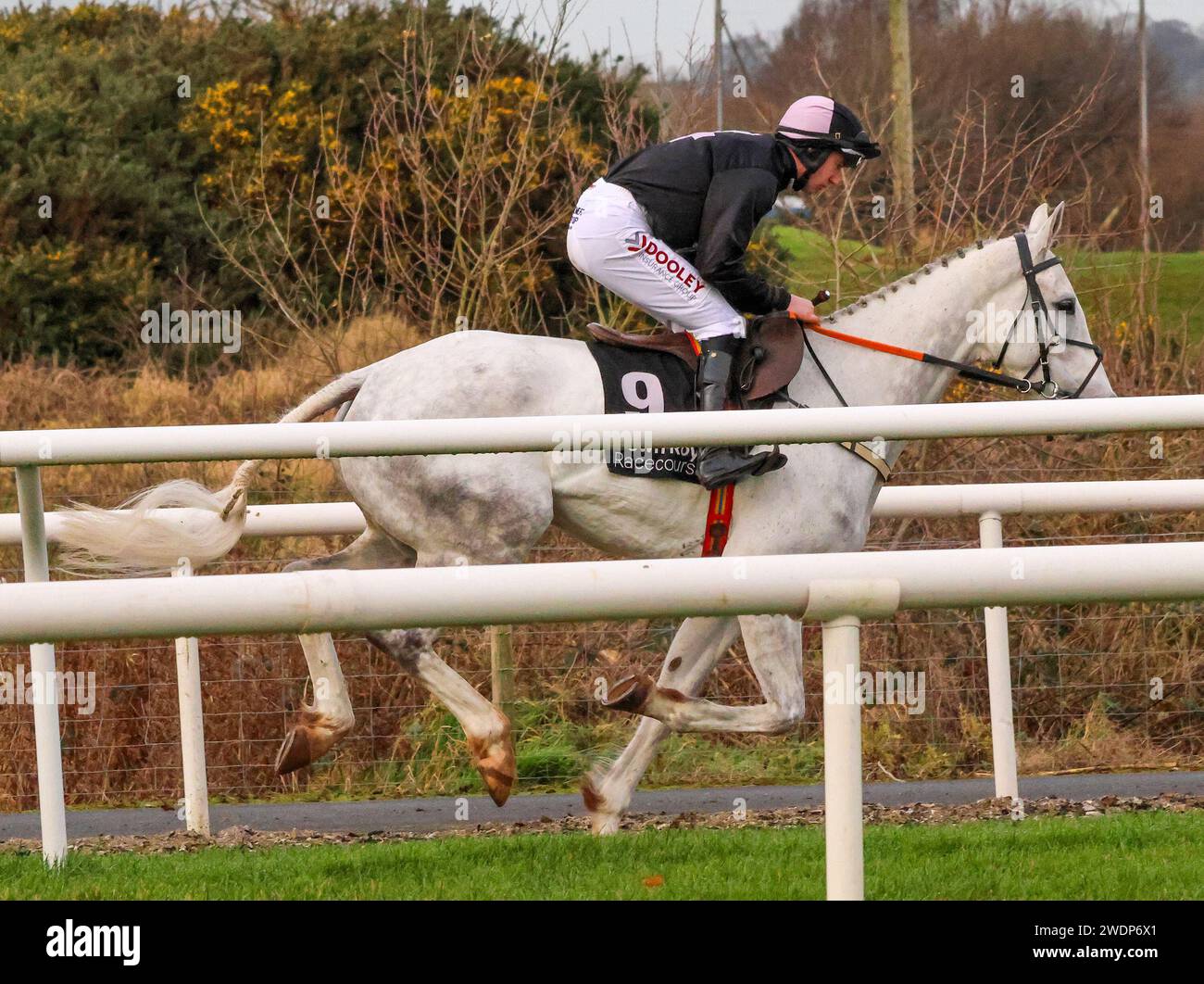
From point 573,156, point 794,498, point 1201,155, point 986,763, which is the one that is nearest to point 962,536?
point 986,763

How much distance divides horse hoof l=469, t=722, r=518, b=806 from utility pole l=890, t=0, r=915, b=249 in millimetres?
5887

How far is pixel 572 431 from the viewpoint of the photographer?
371 centimetres

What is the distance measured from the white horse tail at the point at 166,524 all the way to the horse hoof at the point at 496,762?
101 centimetres

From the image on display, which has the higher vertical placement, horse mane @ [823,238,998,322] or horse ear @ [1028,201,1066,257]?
horse ear @ [1028,201,1066,257]

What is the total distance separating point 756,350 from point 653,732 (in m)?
1.25

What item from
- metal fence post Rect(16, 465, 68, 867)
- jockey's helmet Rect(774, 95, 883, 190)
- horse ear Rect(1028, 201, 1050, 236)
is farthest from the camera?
horse ear Rect(1028, 201, 1050, 236)

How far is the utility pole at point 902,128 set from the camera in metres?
10.1

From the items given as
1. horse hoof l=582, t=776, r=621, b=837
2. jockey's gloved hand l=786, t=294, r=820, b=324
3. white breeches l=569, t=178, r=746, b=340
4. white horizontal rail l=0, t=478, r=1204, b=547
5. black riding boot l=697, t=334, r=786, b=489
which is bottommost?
horse hoof l=582, t=776, r=621, b=837

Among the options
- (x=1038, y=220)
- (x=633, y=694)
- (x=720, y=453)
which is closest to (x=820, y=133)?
(x=1038, y=220)

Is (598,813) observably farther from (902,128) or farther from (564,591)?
(902,128)

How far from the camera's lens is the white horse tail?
506 cm

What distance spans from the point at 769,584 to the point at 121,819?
5009mm

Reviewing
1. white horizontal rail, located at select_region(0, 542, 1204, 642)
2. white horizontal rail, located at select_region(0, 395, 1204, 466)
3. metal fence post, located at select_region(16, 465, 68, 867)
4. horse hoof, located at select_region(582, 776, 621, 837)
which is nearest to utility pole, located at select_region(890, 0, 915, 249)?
horse hoof, located at select_region(582, 776, 621, 837)

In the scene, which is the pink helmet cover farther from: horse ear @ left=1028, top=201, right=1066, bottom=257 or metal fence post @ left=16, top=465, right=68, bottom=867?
metal fence post @ left=16, top=465, right=68, bottom=867
